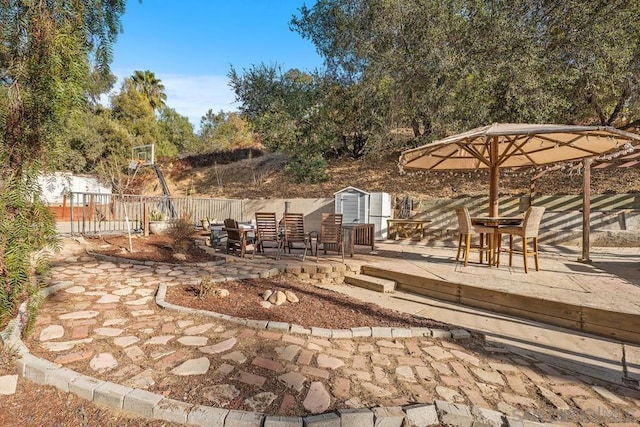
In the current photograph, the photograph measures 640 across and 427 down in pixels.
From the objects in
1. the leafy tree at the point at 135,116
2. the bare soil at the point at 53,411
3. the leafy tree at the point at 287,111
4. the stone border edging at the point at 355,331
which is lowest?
the bare soil at the point at 53,411

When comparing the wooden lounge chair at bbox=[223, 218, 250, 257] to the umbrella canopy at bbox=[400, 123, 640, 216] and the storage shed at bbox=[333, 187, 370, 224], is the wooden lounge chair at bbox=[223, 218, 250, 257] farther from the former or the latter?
the storage shed at bbox=[333, 187, 370, 224]

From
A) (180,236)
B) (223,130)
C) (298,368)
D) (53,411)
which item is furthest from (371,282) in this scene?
(223,130)

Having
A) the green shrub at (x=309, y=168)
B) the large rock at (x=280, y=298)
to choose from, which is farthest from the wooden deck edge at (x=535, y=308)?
the green shrub at (x=309, y=168)

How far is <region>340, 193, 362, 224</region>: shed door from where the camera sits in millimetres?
9719

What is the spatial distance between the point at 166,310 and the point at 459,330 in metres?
3.05

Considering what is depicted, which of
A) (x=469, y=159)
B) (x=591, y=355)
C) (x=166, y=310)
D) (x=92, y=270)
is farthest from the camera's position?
(x=469, y=159)

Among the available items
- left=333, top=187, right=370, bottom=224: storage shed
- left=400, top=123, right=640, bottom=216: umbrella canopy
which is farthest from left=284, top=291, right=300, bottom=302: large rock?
left=333, top=187, right=370, bottom=224: storage shed

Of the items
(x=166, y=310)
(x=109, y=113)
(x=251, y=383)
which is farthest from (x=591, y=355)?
(x=109, y=113)

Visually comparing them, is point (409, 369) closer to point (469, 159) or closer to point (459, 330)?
point (459, 330)

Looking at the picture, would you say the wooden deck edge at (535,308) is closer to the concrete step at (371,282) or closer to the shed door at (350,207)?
the concrete step at (371,282)

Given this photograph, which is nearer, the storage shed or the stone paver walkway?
the stone paver walkway

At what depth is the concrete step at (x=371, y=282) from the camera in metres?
4.71

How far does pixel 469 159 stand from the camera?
6902 millimetres

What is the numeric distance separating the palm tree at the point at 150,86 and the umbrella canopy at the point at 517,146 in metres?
29.3
